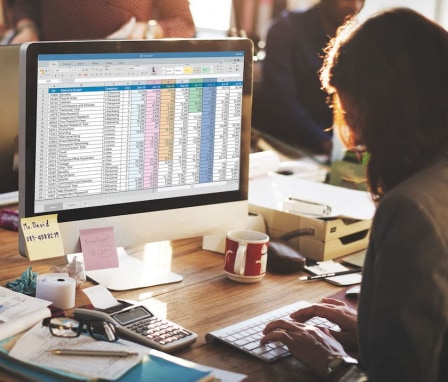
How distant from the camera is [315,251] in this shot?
6.61ft

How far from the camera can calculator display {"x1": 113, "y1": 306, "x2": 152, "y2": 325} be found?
151cm

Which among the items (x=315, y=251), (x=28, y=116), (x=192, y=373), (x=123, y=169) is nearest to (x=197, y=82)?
(x=123, y=169)

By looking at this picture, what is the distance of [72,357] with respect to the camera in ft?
4.31

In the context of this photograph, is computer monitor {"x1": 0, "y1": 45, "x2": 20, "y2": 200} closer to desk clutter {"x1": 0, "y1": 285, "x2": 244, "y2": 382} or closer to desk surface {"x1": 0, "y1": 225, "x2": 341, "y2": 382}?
desk surface {"x1": 0, "y1": 225, "x2": 341, "y2": 382}

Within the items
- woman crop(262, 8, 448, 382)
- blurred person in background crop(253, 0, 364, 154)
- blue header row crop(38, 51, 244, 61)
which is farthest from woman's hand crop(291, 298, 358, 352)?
blurred person in background crop(253, 0, 364, 154)

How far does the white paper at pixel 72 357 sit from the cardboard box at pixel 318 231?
29.6 inches

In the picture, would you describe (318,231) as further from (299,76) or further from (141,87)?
(299,76)

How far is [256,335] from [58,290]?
1.32 feet

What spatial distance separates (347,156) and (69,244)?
3.58 feet

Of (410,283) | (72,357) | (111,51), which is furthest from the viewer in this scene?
(111,51)

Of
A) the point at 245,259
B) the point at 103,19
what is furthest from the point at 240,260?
the point at 103,19

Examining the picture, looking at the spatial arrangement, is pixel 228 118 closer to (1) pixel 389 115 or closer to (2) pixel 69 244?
(2) pixel 69 244

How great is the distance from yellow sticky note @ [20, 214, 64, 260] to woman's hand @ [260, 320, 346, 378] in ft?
1.52

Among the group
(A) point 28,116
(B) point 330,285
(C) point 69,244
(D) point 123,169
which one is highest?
(A) point 28,116
